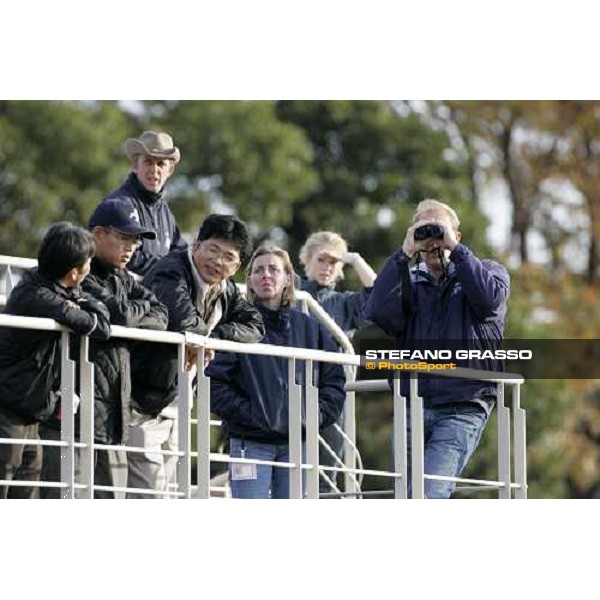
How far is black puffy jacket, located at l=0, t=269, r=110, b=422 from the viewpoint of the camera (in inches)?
416

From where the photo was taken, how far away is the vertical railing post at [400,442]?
1212cm

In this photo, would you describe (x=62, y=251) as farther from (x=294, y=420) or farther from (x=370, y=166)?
(x=370, y=166)

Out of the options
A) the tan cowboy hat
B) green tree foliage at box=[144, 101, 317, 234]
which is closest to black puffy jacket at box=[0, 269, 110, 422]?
the tan cowboy hat

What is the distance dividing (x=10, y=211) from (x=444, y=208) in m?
18.7

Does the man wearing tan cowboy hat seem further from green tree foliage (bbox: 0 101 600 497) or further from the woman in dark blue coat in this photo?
green tree foliage (bbox: 0 101 600 497)

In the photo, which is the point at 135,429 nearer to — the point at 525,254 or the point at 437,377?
the point at 437,377

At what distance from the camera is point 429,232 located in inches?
478

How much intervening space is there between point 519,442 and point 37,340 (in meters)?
3.32

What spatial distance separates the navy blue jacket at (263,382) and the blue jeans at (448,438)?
2.29ft

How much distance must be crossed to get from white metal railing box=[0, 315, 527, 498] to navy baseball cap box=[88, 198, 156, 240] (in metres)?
0.55

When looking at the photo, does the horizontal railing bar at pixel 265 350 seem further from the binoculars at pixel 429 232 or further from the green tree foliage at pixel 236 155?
the green tree foliage at pixel 236 155

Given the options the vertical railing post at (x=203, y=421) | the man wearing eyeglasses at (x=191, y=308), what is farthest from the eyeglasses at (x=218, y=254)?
the vertical railing post at (x=203, y=421)

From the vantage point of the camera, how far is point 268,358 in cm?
1257

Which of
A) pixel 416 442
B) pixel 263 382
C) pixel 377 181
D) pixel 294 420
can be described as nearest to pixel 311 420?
pixel 294 420
